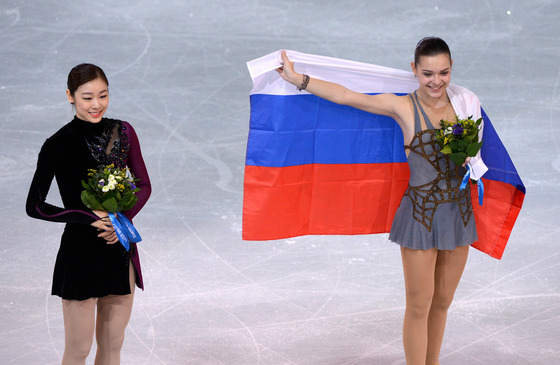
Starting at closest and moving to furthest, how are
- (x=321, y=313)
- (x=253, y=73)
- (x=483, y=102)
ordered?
(x=253, y=73) < (x=321, y=313) < (x=483, y=102)

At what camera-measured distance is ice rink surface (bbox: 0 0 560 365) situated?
5.03 metres

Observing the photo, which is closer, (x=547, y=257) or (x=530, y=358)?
(x=530, y=358)

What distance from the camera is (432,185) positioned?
160 inches

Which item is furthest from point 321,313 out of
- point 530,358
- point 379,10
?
point 379,10

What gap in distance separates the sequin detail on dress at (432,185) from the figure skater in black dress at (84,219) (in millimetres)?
1482

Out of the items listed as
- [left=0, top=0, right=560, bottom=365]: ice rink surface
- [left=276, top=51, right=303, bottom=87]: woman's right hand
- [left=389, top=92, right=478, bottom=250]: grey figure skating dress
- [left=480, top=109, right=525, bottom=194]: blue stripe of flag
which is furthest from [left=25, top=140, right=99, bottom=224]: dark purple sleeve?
[left=480, top=109, right=525, bottom=194]: blue stripe of flag

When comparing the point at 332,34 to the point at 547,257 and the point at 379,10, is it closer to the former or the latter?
the point at 379,10

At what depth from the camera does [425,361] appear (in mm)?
4355

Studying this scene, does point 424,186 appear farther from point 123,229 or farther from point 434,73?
point 123,229

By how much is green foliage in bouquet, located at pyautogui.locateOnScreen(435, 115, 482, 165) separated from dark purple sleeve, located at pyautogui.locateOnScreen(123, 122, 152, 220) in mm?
1475

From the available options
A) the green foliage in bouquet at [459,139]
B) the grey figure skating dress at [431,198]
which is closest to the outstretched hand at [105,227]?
the grey figure skating dress at [431,198]

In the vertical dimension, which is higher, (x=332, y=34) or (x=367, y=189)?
(x=332, y=34)

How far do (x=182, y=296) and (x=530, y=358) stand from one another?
7.65 ft

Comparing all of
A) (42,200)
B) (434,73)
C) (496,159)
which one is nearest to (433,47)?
(434,73)
